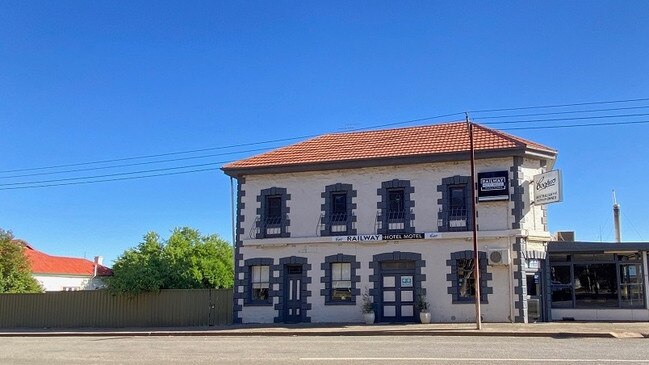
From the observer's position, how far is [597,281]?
24188 millimetres

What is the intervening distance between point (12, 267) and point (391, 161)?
2140 centimetres

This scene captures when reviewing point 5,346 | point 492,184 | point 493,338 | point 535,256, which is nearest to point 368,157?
point 492,184

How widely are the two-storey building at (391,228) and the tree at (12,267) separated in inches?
555

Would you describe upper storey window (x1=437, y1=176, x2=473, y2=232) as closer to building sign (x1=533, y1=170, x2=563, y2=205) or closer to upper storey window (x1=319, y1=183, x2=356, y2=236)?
building sign (x1=533, y1=170, x2=563, y2=205)

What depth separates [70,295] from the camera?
29.5 meters

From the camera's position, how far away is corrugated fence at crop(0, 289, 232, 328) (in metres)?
27.8

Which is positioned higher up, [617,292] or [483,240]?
[483,240]

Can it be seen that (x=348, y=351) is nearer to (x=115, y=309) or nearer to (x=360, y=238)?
(x=360, y=238)

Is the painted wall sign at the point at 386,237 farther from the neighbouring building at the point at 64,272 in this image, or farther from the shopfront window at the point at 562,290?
the neighbouring building at the point at 64,272

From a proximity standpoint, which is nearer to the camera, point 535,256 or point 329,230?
point 535,256

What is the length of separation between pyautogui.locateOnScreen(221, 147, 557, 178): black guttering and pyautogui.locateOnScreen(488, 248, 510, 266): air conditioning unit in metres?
3.51

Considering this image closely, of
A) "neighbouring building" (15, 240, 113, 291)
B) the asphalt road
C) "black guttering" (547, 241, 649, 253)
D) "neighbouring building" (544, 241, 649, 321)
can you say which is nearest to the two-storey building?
"black guttering" (547, 241, 649, 253)

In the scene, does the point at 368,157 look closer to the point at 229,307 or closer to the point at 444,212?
the point at 444,212

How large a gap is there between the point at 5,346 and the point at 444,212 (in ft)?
51.1
